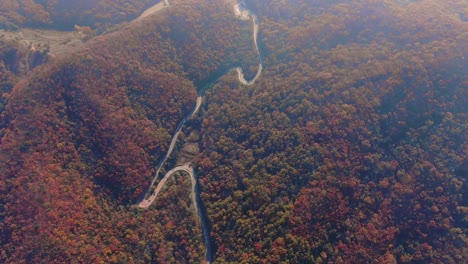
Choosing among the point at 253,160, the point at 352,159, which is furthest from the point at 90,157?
the point at 352,159

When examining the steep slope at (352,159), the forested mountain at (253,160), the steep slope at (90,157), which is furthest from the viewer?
the steep slope at (352,159)

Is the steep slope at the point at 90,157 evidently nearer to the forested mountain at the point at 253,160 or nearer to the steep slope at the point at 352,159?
the forested mountain at the point at 253,160

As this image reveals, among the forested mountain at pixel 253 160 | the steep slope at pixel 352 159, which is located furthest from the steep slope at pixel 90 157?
the steep slope at pixel 352 159

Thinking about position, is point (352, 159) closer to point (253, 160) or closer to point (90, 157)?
point (253, 160)

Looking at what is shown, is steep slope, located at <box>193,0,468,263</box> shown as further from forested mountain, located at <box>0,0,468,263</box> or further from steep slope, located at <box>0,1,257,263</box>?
steep slope, located at <box>0,1,257,263</box>

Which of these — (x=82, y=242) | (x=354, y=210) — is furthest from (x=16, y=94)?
(x=354, y=210)

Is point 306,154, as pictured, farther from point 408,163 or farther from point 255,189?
point 408,163

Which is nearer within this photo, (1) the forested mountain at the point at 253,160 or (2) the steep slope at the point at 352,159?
(1) the forested mountain at the point at 253,160

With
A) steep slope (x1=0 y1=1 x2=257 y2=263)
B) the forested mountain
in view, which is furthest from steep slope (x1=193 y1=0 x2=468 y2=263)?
steep slope (x1=0 y1=1 x2=257 y2=263)
